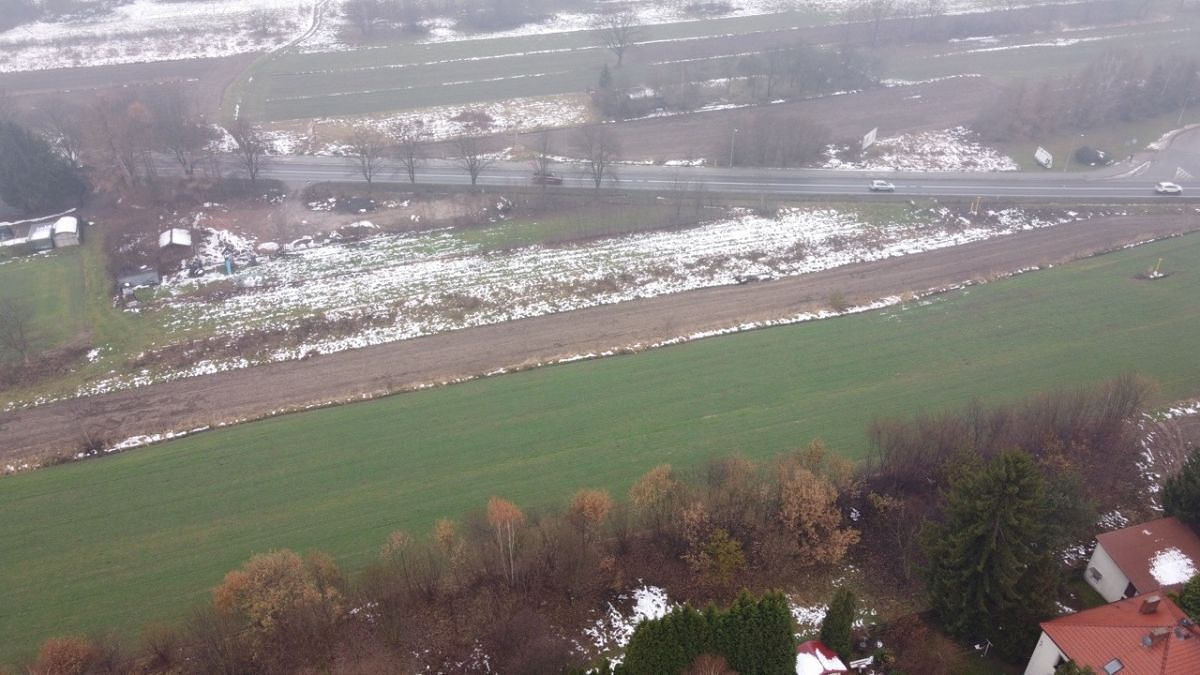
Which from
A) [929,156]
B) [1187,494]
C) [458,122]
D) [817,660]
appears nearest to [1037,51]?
[929,156]

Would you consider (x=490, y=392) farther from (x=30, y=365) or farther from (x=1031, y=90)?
(x=1031, y=90)

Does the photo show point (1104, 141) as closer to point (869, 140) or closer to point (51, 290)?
point (869, 140)

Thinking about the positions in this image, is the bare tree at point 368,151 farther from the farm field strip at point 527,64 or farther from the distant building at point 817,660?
the distant building at point 817,660

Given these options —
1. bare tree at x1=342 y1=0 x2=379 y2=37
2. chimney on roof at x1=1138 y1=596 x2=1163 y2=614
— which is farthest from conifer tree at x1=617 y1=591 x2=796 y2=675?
bare tree at x1=342 y1=0 x2=379 y2=37

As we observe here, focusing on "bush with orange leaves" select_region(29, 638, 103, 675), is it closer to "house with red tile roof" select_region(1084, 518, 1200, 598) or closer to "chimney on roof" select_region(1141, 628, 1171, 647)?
"chimney on roof" select_region(1141, 628, 1171, 647)

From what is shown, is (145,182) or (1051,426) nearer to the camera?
(1051,426)

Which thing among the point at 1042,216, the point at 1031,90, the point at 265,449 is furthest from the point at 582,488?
the point at 1031,90

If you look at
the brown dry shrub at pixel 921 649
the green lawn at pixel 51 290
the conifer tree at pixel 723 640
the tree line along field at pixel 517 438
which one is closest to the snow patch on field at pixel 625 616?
the conifer tree at pixel 723 640
